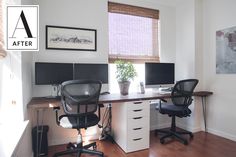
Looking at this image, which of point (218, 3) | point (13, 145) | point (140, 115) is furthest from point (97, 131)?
point (218, 3)

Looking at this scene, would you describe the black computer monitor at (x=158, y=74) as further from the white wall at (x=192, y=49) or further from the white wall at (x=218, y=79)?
the white wall at (x=218, y=79)

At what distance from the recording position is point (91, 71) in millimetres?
2510

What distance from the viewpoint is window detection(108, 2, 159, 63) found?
2949mm

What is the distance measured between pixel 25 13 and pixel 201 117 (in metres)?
3.27

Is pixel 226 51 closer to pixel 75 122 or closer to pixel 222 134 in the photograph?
pixel 222 134

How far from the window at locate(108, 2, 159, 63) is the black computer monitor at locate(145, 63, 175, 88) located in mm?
367

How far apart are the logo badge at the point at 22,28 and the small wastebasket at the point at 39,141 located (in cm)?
133

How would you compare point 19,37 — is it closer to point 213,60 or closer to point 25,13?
point 25,13

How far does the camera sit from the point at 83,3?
2.69 metres

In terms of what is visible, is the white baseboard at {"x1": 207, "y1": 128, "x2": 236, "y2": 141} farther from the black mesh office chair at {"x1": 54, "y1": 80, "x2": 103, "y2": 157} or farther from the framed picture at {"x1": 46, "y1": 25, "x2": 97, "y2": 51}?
the framed picture at {"x1": 46, "y1": 25, "x2": 97, "y2": 51}

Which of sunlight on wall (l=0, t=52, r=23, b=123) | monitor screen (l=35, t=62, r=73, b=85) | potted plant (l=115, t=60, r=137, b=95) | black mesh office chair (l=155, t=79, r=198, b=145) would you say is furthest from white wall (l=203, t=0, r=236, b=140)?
sunlight on wall (l=0, t=52, r=23, b=123)

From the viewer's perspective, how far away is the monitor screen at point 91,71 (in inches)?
96.0

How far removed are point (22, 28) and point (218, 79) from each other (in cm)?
304

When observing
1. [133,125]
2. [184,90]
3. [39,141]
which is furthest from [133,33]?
[39,141]
